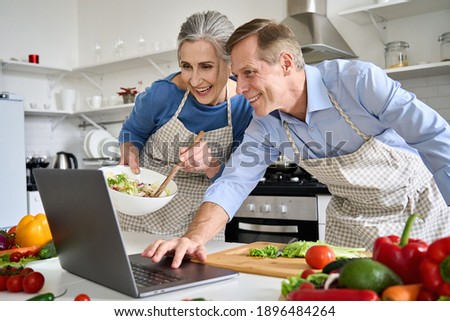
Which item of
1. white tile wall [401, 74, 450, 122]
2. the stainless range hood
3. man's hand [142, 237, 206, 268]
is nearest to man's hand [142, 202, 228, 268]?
man's hand [142, 237, 206, 268]

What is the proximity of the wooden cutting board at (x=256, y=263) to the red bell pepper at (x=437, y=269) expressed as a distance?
16.7 inches

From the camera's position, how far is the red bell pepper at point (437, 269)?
2.45 ft

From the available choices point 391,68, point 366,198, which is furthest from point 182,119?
point 391,68

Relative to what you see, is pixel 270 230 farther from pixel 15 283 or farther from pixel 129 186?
pixel 15 283

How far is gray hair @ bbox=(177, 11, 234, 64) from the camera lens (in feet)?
6.20

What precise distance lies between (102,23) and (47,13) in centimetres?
57

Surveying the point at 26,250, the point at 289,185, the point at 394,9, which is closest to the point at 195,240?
the point at 26,250

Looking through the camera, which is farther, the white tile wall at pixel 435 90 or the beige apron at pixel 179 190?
the white tile wall at pixel 435 90

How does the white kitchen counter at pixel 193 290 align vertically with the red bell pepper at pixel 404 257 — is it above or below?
below

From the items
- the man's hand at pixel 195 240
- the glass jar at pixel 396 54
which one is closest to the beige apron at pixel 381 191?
the man's hand at pixel 195 240

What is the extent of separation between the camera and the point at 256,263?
130cm

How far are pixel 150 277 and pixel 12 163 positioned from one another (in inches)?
145

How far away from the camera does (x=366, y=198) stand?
1812mm

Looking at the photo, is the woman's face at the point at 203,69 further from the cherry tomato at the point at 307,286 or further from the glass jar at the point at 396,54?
the glass jar at the point at 396,54
